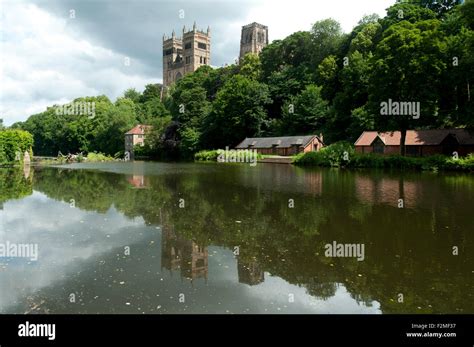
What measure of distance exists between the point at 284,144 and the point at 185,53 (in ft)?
368

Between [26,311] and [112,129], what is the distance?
338 ft

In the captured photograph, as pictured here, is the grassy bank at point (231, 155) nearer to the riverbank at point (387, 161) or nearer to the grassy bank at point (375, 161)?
the riverbank at point (387, 161)

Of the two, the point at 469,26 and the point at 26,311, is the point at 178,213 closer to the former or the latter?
the point at 26,311

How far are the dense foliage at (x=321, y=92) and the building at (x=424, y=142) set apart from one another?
169 centimetres

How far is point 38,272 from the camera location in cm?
916

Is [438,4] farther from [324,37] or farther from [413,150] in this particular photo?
[413,150]

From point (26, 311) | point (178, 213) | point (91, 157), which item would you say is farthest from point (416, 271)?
point (91, 157)

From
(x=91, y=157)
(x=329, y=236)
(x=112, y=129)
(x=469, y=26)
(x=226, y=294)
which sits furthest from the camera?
(x=112, y=129)

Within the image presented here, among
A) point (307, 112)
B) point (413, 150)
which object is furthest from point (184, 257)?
point (307, 112)

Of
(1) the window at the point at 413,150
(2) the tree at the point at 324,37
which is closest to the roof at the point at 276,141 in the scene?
(1) the window at the point at 413,150
